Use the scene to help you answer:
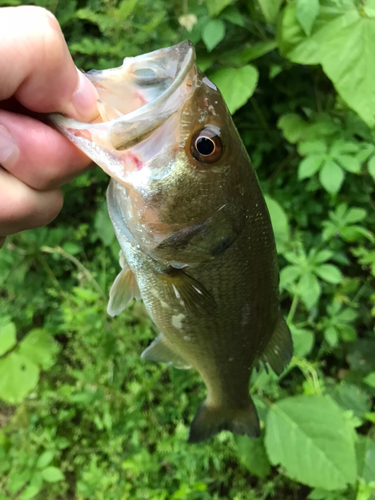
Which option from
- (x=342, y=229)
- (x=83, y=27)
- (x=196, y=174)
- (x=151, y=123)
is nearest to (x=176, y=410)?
(x=342, y=229)

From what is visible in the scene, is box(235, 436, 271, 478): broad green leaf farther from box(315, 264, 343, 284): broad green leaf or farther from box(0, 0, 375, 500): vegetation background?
box(315, 264, 343, 284): broad green leaf

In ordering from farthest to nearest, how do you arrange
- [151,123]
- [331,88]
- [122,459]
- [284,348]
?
1. [331,88]
2. [122,459]
3. [284,348]
4. [151,123]

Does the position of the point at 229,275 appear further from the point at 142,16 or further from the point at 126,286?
the point at 142,16

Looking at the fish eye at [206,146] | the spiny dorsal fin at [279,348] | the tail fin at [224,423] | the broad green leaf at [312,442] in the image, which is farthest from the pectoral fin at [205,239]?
the broad green leaf at [312,442]

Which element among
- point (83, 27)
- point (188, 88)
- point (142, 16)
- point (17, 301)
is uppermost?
point (188, 88)

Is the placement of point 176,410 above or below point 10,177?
below

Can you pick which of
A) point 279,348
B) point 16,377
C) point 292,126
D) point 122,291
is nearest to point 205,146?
point 122,291

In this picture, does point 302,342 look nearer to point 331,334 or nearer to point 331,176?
point 331,334
